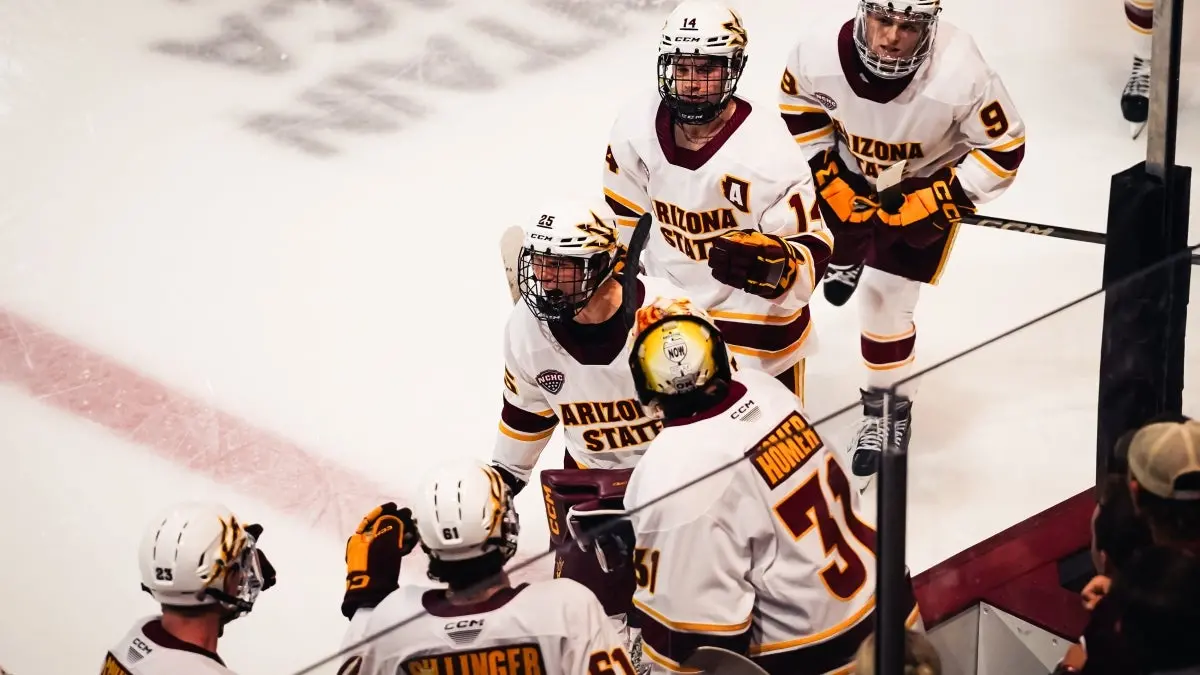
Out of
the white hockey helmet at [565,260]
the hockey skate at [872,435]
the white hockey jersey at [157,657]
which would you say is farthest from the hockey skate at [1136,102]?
the white hockey jersey at [157,657]

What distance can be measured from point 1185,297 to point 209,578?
1472 mm

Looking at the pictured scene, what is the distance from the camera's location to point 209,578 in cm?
233

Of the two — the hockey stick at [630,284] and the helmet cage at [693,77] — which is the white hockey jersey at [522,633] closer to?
the hockey stick at [630,284]

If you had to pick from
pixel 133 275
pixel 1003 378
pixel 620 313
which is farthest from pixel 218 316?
pixel 1003 378

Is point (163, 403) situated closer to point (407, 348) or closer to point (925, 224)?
point (407, 348)

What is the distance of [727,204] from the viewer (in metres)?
3.21

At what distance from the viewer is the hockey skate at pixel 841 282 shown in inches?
153

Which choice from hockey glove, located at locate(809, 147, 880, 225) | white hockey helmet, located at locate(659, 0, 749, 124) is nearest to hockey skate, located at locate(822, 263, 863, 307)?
hockey glove, located at locate(809, 147, 880, 225)

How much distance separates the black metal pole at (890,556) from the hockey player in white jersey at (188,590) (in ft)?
3.13

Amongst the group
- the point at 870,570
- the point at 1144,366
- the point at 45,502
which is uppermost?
the point at 1144,366

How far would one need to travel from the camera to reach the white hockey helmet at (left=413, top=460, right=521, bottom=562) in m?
2.18

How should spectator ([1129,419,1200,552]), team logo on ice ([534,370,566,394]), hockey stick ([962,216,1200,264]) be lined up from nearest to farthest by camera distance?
spectator ([1129,419,1200,552])
team logo on ice ([534,370,566,394])
hockey stick ([962,216,1200,264])

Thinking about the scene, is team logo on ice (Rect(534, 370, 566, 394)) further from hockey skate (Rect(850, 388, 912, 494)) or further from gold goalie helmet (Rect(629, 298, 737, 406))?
hockey skate (Rect(850, 388, 912, 494))

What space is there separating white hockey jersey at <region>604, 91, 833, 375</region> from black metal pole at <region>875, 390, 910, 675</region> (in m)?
1.28
